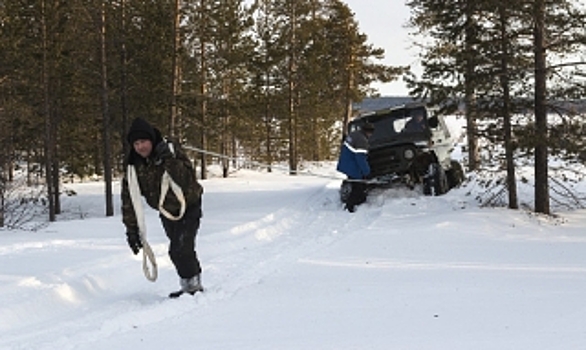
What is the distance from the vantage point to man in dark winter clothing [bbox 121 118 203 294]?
519 cm

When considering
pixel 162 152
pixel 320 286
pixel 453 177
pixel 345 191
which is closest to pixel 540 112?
pixel 453 177

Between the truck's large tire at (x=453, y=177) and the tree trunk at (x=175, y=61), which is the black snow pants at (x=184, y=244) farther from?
the tree trunk at (x=175, y=61)

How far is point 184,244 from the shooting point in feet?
17.8

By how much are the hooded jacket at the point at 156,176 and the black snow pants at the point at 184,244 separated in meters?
0.11

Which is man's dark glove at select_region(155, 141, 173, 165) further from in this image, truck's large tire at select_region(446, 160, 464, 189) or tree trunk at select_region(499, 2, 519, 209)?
truck's large tire at select_region(446, 160, 464, 189)

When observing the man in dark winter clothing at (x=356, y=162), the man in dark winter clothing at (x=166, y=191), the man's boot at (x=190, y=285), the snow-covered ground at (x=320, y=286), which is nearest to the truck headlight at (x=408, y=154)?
the man in dark winter clothing at (x=356, y=162)

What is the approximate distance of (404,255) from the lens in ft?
23.1

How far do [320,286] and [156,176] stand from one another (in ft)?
6.45

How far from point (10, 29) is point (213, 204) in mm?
9106

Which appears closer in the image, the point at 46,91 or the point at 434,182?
the point at 434,182

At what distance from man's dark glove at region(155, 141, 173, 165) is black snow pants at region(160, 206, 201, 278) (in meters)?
0.59

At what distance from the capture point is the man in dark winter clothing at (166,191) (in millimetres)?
5188

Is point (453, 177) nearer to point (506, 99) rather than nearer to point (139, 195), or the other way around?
point (506, 99)

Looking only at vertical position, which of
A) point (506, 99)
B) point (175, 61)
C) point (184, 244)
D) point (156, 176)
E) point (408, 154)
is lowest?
point (184, 244)
